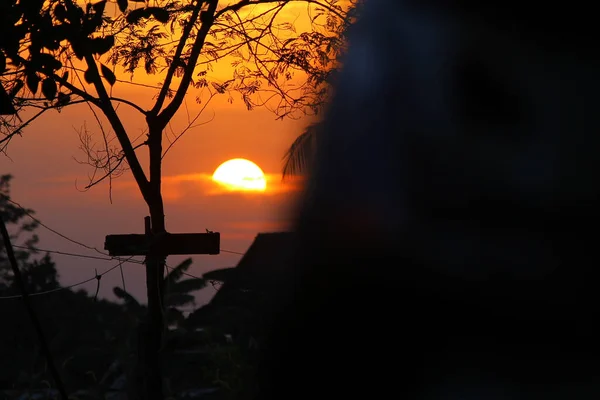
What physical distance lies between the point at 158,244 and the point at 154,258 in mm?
207

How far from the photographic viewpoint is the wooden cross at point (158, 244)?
9.68 metres

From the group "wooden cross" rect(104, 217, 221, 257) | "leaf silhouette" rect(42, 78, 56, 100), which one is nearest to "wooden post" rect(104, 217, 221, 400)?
"wooden cross" rect(104, 217, 221, 257)

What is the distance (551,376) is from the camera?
3.54 meters

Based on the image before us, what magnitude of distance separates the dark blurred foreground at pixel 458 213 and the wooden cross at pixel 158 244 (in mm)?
5775

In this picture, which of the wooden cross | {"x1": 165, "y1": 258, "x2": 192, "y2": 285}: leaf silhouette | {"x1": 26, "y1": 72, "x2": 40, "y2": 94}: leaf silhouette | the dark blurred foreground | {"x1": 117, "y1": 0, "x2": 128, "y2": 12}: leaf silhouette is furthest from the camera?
{"x1": 165, "y1": 258, "x2": 192, "y2": 285}: leaf silhouette

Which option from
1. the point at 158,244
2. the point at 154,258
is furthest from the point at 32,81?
the point at 154,258

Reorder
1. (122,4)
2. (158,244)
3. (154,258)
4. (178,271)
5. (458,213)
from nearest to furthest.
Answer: (458,213), (122,4), (158,244), (154,258), (178,271)

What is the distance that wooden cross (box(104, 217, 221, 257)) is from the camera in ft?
Result: 31.8

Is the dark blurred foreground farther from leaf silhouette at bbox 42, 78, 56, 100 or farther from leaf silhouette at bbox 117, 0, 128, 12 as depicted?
leaf silhouette at bbox 42, 78, 56, 100

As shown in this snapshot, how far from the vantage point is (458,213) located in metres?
3.52

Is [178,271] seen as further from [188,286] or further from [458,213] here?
[458,213]

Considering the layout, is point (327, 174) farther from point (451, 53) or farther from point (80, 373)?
point (80, 373)

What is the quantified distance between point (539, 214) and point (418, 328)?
0.62m

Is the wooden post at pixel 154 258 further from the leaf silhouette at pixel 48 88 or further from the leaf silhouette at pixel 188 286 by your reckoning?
the leaf silhouette at pixel 188 286
